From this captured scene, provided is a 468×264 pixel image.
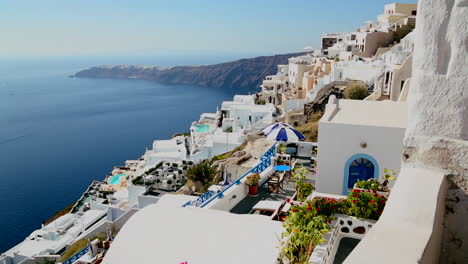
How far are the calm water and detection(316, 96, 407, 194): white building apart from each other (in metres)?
41.1

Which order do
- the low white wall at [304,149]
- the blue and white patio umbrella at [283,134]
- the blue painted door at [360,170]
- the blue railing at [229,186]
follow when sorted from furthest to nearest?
the low white wall at [304,149] < the blue and white patio umbrella at [283,134] < the blue railing at [229,186] < the blue painted door at [360,170]

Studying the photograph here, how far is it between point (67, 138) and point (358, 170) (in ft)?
301

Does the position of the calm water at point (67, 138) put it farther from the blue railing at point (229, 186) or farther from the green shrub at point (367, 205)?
the green shrub at point (367, 205)

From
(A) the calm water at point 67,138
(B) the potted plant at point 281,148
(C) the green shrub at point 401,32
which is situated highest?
(C) the green shrub at point 401,32

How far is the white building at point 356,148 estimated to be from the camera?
30.3 ft

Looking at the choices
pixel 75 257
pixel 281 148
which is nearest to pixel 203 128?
pixel 75 257

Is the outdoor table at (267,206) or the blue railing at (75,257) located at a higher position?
the outdoor table at (267,206)

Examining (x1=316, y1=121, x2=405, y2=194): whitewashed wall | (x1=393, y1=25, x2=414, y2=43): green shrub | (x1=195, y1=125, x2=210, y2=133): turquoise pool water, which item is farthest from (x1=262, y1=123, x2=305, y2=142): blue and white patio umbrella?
(x1=393, y1=25, x2=414, y2=43): green shrub

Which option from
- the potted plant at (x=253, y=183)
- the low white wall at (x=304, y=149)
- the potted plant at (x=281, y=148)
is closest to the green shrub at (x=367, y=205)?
the potted plant at (x=253, y=183)

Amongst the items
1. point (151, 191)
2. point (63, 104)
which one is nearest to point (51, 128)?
point (63, 104)

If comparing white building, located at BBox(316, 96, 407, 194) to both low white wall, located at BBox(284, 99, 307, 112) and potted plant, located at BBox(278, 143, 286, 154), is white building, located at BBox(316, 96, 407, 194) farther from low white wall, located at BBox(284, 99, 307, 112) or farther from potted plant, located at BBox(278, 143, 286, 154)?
low white wall, located at BBox(284, 99, 307, 112)

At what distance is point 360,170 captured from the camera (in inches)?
377

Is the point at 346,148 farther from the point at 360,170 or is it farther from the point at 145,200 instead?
the point at 145,200

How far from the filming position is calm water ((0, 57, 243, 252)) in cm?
5362
